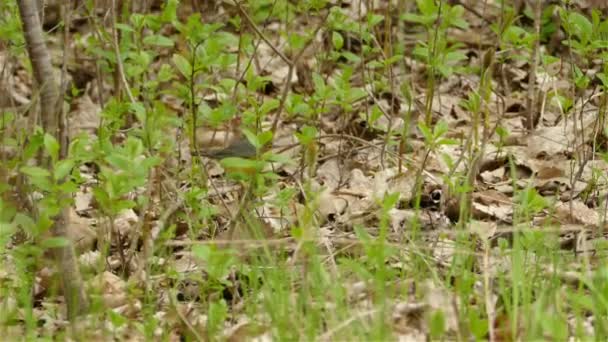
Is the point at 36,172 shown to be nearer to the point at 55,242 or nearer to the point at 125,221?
the point at 55,242

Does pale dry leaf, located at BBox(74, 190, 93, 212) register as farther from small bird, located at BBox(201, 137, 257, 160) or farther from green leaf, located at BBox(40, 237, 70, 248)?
green leaf, located at BBox(40, 237, 70, 248)

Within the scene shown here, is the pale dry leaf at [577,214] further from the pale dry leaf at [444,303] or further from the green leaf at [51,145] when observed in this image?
the green leaf at [51,145]

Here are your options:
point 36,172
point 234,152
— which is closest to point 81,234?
point 234,152

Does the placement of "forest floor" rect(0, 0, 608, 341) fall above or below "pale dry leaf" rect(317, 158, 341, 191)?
above

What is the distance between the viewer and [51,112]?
365 centimetres

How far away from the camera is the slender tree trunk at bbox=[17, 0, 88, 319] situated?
141 inches

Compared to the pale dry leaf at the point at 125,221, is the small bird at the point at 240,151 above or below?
above

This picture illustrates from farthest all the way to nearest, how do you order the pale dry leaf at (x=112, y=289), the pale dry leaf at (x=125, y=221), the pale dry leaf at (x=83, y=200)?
the pale dry leaf at (x=83, y=200), the pale dry leaf at (x=125, y=221), the pale dry leaf at (x=112, y=289)

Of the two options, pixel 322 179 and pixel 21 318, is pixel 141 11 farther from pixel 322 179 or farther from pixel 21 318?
pixel 21 318

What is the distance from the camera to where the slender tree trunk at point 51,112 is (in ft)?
11.7

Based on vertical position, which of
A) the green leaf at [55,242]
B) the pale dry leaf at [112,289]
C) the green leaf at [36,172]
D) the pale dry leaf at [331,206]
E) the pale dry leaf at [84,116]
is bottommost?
the pale dry leaf at [84,116]

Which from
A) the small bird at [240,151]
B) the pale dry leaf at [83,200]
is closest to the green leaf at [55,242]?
the small bird at [240,151]

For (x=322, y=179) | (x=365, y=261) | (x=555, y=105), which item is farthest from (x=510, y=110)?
(x=365, y=261)

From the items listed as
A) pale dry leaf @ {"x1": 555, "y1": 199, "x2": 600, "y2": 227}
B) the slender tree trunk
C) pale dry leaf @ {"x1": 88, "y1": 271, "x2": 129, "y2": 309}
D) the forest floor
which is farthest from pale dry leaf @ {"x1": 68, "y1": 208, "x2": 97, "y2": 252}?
pale dry leaf @ {"x1": 555, "y1": 199, "x2": 600, "y2": 227}
